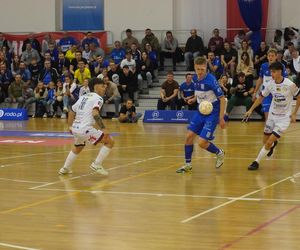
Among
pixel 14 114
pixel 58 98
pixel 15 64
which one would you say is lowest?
pixel 14 114

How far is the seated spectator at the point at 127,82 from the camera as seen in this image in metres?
27.4

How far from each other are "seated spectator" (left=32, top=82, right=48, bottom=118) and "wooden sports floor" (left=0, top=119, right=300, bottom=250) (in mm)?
11509

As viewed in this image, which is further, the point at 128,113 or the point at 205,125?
the point at 128,113

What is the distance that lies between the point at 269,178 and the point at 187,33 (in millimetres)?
19102

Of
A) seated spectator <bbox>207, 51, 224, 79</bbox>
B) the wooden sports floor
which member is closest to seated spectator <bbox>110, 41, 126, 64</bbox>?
seated spectator <bbox>207, 51, 224, 79</bbox>

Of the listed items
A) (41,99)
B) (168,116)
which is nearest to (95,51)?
(41,99)

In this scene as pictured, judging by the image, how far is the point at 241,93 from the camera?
25.5m

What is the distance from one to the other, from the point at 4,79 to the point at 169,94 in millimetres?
7978

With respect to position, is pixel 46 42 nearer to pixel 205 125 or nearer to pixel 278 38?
pixel 278 38

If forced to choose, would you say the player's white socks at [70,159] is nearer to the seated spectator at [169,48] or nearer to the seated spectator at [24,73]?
the seated spectator at [169,48]

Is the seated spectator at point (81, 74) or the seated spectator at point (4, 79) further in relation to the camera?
the seated spectator at point (4, 79)

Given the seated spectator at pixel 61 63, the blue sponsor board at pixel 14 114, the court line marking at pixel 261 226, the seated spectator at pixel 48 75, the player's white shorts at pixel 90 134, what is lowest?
the blue sponsor board at pixel 14 114

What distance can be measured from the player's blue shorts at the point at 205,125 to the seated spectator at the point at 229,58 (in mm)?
14035

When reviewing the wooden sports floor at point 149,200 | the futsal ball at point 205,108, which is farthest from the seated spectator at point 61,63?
the futsal ball at point 205,108
